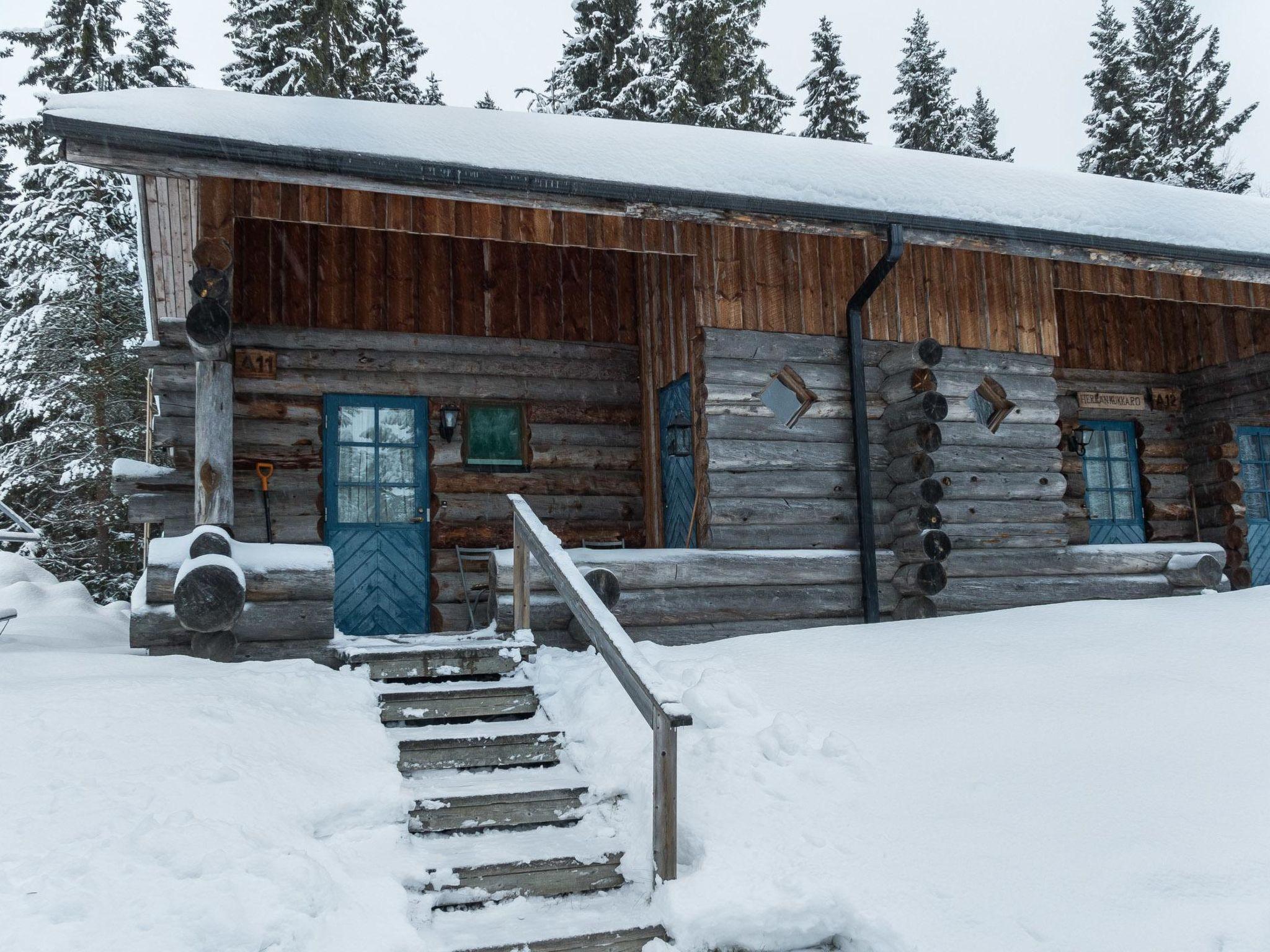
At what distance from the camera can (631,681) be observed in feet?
14.0

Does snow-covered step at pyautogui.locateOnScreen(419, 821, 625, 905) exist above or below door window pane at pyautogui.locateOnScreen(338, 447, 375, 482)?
below

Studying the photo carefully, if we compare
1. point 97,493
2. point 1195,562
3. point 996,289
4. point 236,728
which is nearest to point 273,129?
point 236,728

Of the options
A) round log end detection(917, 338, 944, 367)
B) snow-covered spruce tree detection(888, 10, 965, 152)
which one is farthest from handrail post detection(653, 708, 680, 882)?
snow-covered spruce tree detection(888, 10, 965, 152)

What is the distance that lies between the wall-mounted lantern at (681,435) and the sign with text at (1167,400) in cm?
690

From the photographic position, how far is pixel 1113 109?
24875 mm

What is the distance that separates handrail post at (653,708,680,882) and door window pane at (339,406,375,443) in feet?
18.3

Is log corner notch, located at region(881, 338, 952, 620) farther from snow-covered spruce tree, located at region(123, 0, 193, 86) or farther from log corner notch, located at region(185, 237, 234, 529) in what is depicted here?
snow-covered spruce tree, located at region(123, 0, 193, 86)

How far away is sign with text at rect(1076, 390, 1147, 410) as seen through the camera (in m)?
11.6

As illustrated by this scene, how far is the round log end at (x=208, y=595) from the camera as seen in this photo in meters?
5.74

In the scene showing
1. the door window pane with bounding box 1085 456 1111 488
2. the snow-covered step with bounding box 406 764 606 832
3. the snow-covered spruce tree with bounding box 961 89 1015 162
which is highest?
the snow-covered spruce tree with bounding box 961 89 1015 162

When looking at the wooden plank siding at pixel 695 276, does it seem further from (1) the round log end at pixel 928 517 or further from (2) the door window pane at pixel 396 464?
(1) the round log end at pixel 928 517

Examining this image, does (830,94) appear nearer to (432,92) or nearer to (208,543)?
(432,92)

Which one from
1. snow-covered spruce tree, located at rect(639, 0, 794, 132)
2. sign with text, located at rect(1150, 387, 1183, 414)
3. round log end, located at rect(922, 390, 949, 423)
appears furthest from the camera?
Answer: snow-covered spruce tree, located at rect(639, 0, 794, 132)

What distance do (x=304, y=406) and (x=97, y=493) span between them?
1203 centimetres
